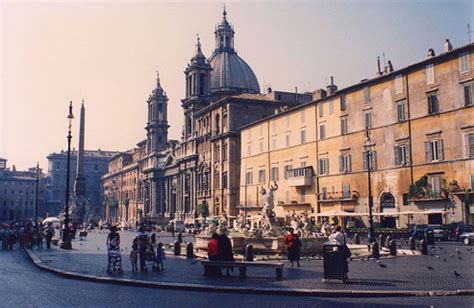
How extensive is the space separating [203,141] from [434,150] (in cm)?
4618

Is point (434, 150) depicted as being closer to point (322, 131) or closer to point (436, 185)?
point (436, 185)

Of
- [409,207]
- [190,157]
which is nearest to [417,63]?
[409,207]

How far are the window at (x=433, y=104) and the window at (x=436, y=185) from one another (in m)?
5.07

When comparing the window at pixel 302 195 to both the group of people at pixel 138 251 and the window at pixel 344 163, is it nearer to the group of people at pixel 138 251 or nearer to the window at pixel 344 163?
the window at pixel 344 163

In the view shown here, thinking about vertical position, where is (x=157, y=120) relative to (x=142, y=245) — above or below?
above

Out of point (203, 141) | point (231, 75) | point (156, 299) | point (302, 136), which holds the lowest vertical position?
point (156, 299)

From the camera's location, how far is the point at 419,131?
1618 inches

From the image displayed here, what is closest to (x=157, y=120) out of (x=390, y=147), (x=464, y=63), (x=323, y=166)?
(x=323, y=166)

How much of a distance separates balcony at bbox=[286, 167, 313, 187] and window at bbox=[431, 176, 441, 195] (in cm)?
1509

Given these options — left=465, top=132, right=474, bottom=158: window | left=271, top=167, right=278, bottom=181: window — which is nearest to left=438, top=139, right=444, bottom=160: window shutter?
left=465, top=132, right=474, bottom=158: window

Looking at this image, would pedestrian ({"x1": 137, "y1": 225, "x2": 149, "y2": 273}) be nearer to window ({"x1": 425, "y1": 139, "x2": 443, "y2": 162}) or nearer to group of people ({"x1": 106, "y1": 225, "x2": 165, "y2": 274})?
group of people ({"x1": 106, "y1": 225, "x2": 165, "y2": 274})

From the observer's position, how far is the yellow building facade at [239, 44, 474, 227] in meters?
38.0

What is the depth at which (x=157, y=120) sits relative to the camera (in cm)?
11112

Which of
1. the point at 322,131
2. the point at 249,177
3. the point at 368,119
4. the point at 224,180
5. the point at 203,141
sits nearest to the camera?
the point at 368,119
